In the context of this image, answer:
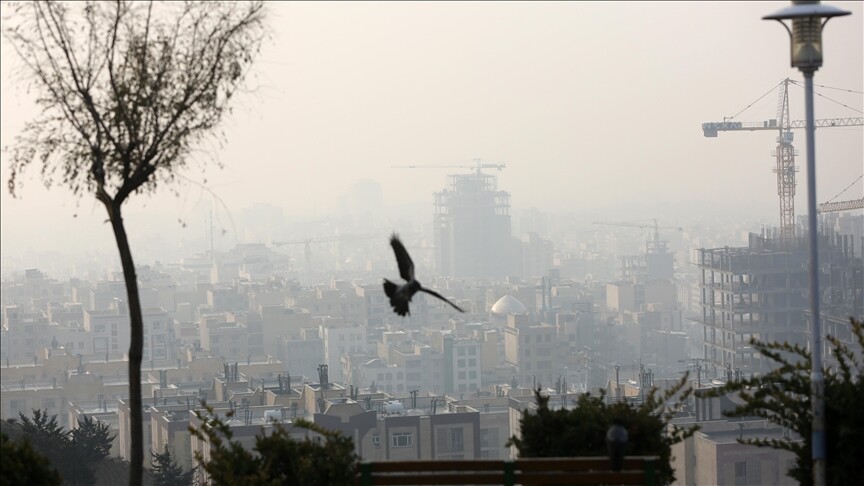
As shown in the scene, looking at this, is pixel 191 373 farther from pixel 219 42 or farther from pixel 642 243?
pixel 642 243

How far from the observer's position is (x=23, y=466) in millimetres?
3658

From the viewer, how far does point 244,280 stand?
101 metres

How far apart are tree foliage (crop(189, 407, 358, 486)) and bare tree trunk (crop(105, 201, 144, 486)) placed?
52 centimetres

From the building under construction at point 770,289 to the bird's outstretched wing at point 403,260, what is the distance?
60804 millimetres

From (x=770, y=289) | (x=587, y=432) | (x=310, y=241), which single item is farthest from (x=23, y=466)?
(x=310, y=241)

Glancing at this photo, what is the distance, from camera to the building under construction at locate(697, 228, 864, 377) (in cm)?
6450

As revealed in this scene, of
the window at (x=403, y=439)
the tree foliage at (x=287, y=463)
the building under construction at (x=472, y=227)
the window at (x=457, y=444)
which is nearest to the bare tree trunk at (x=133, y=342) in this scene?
the tree foliage at (x=287, y=463)

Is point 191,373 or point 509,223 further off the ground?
point 509,223

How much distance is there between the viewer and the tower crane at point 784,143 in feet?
247

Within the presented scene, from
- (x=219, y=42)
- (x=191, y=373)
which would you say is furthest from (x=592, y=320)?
(x=219, y=42)

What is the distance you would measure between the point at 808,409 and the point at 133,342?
2.36 metres

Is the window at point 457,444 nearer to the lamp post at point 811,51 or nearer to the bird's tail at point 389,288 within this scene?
the lamp post at point 811,51

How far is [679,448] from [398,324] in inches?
2291

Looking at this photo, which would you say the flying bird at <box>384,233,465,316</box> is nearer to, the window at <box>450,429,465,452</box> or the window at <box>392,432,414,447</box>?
the window at <box>392,432,414,447</box>
